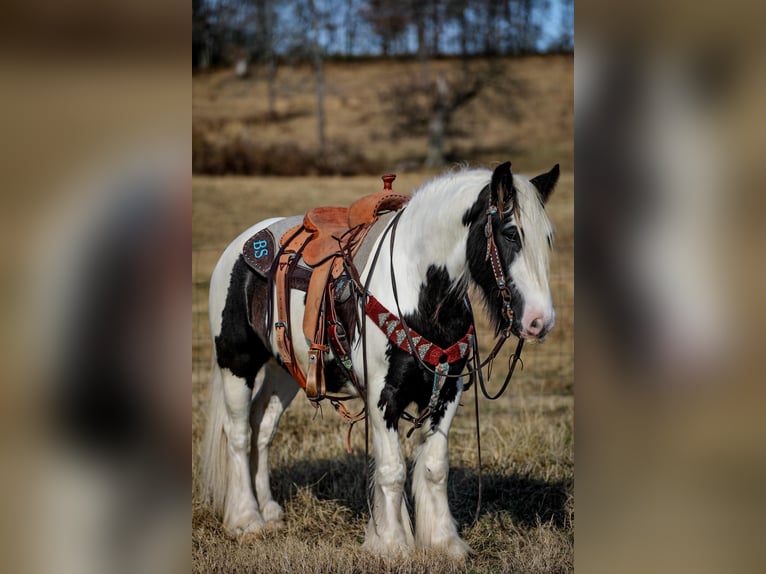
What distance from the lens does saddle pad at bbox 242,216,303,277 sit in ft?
13.7

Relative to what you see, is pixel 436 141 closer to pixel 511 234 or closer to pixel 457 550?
pixel 457 550

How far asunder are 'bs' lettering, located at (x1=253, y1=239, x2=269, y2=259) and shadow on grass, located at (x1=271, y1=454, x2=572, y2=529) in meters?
1.50

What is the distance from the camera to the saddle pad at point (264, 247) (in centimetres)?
417

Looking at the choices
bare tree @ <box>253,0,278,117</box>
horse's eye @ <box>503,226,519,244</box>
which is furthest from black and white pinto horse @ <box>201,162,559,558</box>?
bare tree @ <box>253,0,278,117</box>

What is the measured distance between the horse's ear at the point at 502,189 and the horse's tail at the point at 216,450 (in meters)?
2.06

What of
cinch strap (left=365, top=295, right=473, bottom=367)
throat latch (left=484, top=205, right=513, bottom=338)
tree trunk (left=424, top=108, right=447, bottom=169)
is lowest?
cinch strap (left=365, top=295, right=473, bottom=367)

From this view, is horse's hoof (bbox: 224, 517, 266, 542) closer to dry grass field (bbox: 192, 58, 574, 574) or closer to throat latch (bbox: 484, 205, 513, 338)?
dry grass field (bbox: 192, 58, 574, 574)

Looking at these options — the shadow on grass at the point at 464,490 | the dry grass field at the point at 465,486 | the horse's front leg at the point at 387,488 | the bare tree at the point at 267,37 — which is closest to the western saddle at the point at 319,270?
the horse's front leg at the point at 387,488

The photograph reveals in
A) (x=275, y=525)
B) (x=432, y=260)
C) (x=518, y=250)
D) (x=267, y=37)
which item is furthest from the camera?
(x=267, y=37)

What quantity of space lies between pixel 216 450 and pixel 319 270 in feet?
4.46

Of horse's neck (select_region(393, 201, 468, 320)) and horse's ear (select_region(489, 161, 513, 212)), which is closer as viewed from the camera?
horse's ear (select_region(489, 161, 513, 212))

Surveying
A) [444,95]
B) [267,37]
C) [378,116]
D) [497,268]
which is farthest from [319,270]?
[267,37]

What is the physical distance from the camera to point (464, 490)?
4852 mm

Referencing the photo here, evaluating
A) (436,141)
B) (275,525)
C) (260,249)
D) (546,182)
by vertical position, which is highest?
(436,141)
